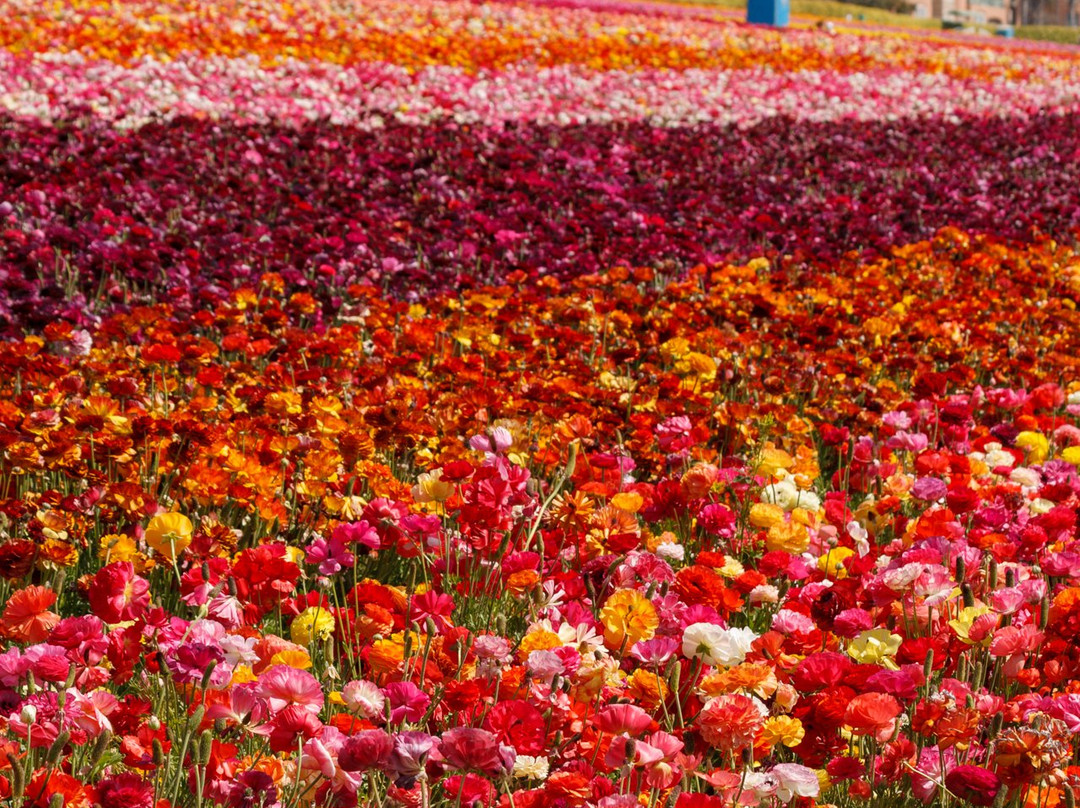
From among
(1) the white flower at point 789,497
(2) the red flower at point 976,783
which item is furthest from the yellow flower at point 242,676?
(1) the white flower at point 789,497

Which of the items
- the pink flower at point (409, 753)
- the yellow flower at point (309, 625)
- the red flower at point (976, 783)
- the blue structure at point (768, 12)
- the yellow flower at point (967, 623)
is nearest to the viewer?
the pink flower at point (409, 753)

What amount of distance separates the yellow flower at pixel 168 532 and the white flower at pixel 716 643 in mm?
970

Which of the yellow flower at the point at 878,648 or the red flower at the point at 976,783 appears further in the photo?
the yellow flower at the point at 878,648

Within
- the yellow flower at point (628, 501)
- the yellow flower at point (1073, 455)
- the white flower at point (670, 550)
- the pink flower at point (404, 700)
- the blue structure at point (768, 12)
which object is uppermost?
the blue structure at point (768, 12)

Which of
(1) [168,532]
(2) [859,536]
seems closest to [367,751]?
(1) [168,532]

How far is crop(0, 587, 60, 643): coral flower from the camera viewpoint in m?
2.01

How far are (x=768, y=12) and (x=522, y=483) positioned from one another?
975 inches

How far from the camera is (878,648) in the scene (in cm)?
223

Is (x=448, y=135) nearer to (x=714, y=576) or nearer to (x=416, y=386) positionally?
(x=416, y=386)

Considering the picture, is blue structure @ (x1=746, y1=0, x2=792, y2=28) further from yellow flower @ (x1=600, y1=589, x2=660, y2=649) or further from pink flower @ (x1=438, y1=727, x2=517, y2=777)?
pink flower @ (x1=438, y1=727, x2=517, y2=777)

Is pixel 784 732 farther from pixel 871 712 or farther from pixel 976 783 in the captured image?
pixel 976 783

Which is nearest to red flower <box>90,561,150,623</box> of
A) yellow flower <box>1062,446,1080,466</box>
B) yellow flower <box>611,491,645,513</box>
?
yellow flower <box>611,491,645,513</box>

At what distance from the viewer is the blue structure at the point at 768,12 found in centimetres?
2570

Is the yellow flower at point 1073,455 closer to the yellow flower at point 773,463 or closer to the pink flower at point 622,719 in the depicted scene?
the yellow flower at point 773,463
